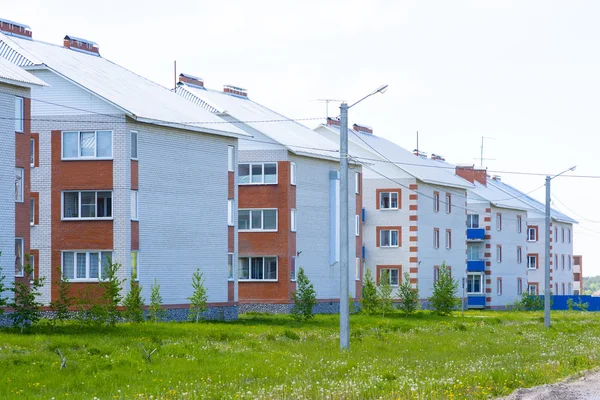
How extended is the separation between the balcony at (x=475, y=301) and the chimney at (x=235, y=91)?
2809cm

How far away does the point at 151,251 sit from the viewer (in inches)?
1658

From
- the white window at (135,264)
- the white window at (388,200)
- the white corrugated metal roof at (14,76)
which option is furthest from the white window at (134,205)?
the white window at (388,200)

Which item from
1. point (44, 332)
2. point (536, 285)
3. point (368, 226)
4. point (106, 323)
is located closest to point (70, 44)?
point (106, 323)

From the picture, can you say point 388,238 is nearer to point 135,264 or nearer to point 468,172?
point 468,172

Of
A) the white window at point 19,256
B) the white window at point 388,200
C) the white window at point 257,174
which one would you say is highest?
the white window at point 257,174

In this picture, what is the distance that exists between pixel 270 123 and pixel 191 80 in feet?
15.1

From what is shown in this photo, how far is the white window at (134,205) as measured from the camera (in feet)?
136

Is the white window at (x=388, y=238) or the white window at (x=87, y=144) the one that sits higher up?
the white window at (x=87, y=144)

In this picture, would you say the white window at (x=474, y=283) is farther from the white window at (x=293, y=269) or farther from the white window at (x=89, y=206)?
the white window at (x=89, y=206)

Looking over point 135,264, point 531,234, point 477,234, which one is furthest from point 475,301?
point 135,264

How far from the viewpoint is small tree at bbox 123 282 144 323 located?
126 ft

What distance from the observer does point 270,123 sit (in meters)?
55.9

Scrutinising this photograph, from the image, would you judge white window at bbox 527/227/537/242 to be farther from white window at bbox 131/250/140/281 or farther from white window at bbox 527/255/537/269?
white window at bbox 131/250/140/281

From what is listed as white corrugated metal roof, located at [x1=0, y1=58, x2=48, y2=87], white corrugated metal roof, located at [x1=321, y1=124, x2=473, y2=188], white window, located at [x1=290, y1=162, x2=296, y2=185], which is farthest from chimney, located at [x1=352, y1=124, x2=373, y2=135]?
white corrugated metal roof, located at [x1=0, y1=58, x2=48, y2=87]
